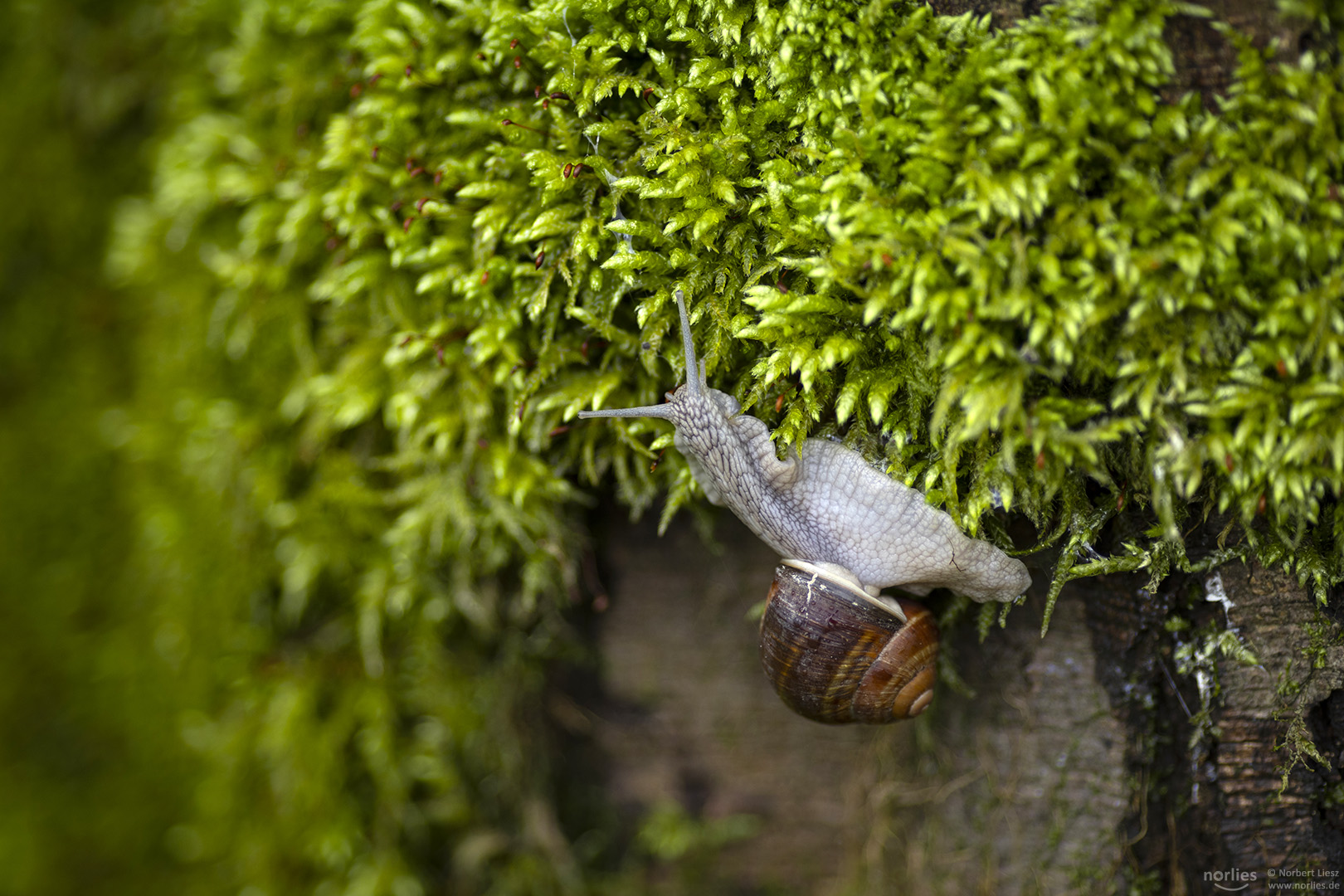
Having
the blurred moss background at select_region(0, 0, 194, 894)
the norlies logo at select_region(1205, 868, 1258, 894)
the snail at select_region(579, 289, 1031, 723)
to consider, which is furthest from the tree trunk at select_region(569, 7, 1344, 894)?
the blurred moss background at select_region(0, 0, 194, 894)

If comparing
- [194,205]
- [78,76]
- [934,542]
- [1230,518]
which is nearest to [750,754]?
[934,542]

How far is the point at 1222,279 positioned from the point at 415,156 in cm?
140

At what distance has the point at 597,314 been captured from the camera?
53.6 inches

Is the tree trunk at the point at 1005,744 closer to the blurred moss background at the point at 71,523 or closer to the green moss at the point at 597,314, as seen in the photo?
the green moss at the point at 597,314

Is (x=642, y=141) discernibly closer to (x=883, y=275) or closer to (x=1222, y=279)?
(x=883, y=275)

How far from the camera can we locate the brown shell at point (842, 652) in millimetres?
1173

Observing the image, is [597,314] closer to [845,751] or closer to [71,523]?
[845,751]

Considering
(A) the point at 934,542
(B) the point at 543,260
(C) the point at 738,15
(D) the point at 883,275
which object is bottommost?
(A) the point at 934,542

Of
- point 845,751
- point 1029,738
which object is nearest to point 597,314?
point 1029,738

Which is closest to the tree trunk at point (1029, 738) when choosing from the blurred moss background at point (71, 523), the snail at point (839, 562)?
the snail at point (839, 562)

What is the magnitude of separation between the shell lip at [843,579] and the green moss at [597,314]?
0.64 ft

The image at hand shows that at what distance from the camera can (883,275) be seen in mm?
1099

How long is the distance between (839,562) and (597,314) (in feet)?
2.09

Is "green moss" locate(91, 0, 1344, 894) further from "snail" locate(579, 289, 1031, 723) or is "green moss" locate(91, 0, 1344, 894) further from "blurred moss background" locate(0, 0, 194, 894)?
"blurred moss background" locate(0, 0, 194, 894)
